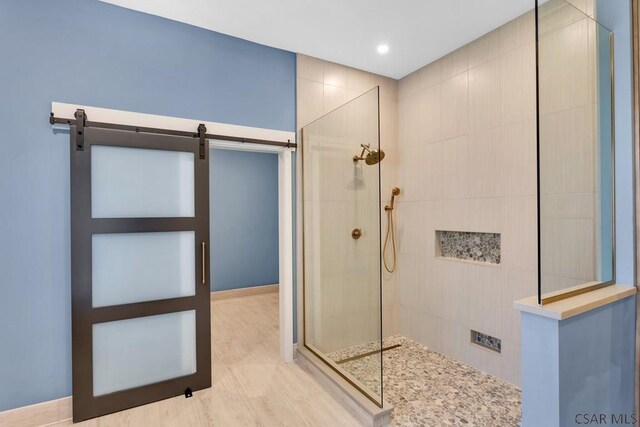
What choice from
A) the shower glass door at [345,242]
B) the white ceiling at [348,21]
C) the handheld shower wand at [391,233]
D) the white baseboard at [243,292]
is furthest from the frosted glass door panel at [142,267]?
the white baseboard at [243,292]

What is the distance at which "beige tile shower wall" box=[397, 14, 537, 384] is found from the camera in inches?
93.4

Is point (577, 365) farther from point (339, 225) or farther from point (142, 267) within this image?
point (142, 267)

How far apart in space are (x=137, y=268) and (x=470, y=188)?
8.97ft

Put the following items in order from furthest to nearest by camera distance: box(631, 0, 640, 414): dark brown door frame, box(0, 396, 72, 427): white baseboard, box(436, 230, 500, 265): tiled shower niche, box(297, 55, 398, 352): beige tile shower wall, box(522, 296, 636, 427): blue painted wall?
box(436, 230, 500, 265): tiled shower niche
box(297, 55, 398, 352): beige tile shower wall
box(0, 396, 72, 427): white baseboard
box(631, 0, 640, 414): dark brown door frame
box(522, 296, 636, 427): blue painted wall

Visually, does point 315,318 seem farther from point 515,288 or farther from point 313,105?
point 313,105

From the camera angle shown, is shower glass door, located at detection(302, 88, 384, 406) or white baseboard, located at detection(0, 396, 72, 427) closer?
white baseboard, located at detection(0, 396, 72, 427)

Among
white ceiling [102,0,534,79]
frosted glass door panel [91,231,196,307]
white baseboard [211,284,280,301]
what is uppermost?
white ceiling [102,0,534,79]

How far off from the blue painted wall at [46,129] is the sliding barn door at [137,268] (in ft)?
0.43

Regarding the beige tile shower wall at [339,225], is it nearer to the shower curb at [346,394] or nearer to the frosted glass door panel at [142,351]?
the shower curb at [346,394]

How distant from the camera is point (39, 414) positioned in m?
2.03

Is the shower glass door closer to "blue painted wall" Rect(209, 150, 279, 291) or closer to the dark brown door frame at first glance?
the dark brown door frame

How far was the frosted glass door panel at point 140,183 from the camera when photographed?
7.16 feet

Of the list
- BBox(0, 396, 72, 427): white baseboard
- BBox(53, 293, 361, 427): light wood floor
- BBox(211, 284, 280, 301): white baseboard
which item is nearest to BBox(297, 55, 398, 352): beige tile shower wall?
BBox(53, 293, 361, 427): light wood floor

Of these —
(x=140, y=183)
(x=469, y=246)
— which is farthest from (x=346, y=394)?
(x=140, y=183)
